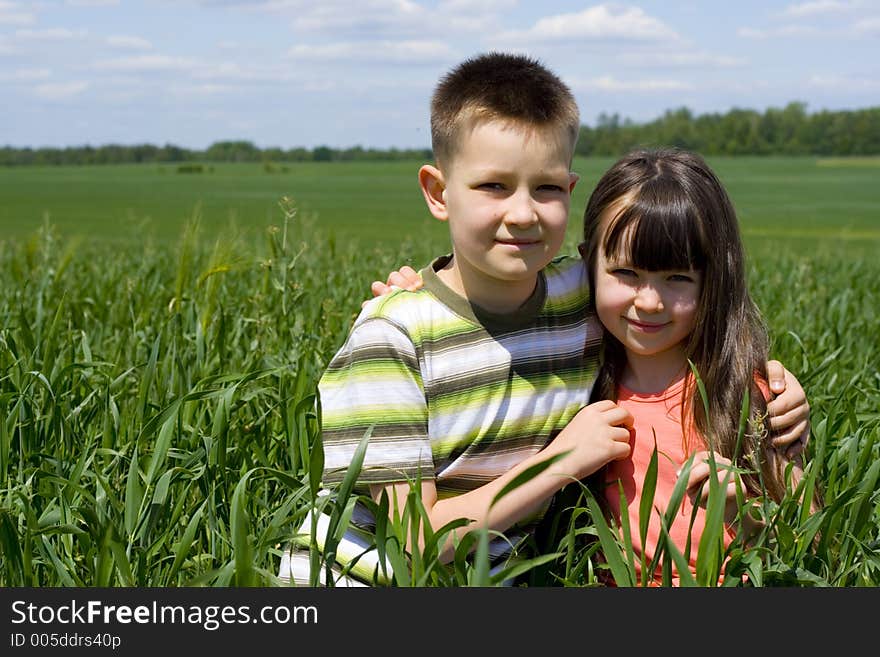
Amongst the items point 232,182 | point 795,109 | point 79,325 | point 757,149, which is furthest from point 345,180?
point 79,325

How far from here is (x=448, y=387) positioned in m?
2.12

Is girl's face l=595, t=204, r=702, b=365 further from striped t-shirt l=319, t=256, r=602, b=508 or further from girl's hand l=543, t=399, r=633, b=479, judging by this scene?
girl's hand l=543, t=399, r=633, b=479

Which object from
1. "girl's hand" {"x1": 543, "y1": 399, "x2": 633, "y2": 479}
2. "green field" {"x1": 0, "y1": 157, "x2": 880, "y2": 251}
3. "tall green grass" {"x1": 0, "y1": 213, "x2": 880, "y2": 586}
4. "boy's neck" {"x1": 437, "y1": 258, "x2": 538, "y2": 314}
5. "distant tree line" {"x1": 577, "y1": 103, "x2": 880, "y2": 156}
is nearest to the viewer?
"tall green grass" {"x1": 0, "y1": 213, "x2": 880, "y2": 586}

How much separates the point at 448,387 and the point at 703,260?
2.10ft

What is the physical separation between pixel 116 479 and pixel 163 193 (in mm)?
39068

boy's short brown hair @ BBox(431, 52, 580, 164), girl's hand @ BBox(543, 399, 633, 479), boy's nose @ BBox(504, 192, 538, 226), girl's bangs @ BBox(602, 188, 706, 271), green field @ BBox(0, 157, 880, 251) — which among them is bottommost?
green field @ BBox(0, 157, 880, 251)

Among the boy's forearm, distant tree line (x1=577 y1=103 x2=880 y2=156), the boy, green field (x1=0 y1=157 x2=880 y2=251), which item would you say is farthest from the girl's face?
distant tree line (x1=577 y1=103 x2=880 y2=156)

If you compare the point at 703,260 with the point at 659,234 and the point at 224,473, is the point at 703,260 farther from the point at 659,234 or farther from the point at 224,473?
the point at 224,473

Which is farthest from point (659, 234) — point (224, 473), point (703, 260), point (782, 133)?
point (782, 133)

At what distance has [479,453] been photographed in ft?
7.09

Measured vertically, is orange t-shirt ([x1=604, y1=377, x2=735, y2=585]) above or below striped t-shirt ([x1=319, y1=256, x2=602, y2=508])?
below

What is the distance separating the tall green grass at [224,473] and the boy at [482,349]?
110mm

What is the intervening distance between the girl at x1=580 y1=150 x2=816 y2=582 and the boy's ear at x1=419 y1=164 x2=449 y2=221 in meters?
0.37

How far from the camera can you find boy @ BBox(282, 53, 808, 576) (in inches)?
80.4
